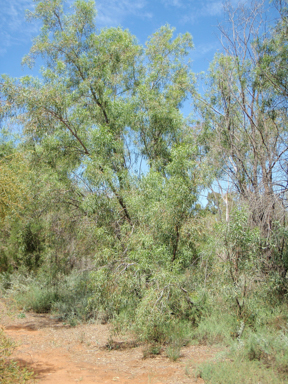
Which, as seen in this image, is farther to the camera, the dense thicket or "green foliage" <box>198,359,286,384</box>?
the dense thicket

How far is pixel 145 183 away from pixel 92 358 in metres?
4.68

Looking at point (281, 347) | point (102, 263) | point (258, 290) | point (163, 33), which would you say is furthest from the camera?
point (163, 33)

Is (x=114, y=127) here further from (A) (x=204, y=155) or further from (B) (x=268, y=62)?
(B) (x=268, y=62)

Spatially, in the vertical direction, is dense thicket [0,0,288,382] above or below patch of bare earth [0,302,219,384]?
above

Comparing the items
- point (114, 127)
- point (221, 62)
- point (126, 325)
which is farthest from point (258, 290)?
point (221, 62)

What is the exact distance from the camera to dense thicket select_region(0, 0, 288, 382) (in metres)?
8.16

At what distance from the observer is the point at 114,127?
11578 millimetres

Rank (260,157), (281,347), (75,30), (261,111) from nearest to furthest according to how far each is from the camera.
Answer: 1. (281,347)
2. (260,157)
3. (261,111)
4. (75,30)

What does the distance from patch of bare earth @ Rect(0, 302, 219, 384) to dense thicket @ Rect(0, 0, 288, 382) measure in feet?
2.35

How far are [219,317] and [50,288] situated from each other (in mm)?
8269

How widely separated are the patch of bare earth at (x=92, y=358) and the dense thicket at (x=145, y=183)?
72 centimetres

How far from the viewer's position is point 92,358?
837 centimetres

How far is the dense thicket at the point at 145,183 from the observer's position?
816 cm

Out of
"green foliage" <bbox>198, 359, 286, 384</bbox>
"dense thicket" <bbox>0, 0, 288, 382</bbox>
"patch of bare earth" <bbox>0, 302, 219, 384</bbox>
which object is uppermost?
"dense thicket" <bbox>0, 0, 288, 382</bbox>
